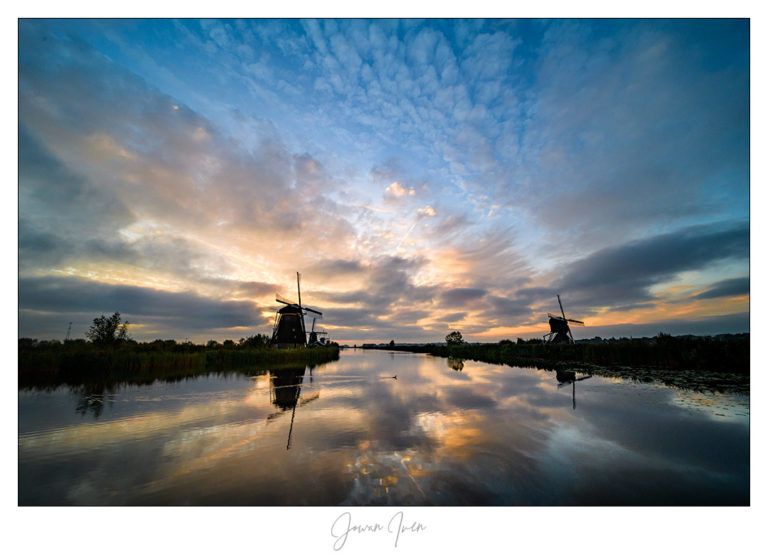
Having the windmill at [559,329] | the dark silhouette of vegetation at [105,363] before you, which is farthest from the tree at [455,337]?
the dark silhouette of vegetation at [105,363]

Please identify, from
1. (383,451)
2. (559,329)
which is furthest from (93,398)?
(559,329)

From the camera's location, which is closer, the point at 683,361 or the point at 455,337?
the point at 683,361

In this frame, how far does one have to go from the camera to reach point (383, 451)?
7129mm

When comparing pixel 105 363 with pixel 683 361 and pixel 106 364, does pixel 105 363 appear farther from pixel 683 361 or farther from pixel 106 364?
pixel 683 361

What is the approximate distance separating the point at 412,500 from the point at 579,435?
643cm
